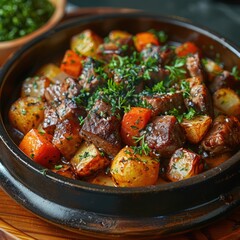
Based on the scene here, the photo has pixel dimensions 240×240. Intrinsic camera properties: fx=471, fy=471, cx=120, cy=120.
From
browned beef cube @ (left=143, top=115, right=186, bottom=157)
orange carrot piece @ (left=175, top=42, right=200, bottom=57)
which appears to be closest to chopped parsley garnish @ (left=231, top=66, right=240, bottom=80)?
orange carrot piece @ (left=175, top=42, right=200, bottom=57)

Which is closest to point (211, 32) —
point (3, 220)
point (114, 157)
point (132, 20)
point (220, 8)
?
point (132, 20)

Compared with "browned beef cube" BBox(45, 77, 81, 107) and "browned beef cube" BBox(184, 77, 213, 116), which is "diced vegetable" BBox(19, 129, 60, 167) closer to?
"browned beef cube" BBox(45, 77, 81, 107)

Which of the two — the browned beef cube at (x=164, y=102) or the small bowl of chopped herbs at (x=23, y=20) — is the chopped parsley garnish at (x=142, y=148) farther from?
the small bowl of chopped herbs at (x=23, y=20)

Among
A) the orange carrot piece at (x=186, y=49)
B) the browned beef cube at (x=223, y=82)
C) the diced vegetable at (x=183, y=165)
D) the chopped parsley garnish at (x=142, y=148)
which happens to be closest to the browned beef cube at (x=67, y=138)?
the chopped parsley garnish at (x=142, y=148)

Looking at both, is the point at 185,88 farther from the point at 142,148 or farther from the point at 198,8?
the point at 198,8

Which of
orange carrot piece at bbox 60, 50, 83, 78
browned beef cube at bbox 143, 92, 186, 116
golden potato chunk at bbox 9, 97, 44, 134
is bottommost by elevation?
golden potato chunk at bbox 9, 97, 44, 134

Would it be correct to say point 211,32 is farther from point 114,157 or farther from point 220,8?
point 220,8
